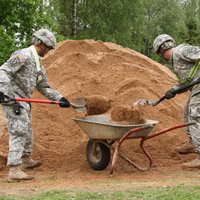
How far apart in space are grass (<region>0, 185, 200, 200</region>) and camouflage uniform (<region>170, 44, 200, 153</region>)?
1.39 meters

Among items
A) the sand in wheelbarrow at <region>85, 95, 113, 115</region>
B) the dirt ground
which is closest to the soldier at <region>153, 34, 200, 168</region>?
the dirt ground

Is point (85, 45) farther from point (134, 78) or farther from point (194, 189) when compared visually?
point (194, 189)

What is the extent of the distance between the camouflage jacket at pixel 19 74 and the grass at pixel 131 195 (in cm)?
153

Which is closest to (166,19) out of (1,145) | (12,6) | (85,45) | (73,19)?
(73,19)

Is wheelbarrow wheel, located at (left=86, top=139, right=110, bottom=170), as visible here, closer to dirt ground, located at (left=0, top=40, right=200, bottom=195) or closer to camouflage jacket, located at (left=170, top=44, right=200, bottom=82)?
dirt ground, located at (left=0, top=40, right=200, bottom=195)

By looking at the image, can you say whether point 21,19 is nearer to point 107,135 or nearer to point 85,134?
point 85,134

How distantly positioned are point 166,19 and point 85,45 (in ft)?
100

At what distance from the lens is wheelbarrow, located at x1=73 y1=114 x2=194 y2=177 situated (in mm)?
6266

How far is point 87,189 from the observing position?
18.2 feet

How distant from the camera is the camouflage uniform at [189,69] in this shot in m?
6.62

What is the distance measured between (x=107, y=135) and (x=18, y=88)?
1.25 m

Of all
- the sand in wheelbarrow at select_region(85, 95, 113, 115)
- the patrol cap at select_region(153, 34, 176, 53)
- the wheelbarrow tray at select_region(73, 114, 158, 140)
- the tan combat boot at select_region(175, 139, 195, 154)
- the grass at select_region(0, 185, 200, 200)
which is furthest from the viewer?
the tan combat boot at select_region(175, 139, 195, 154)

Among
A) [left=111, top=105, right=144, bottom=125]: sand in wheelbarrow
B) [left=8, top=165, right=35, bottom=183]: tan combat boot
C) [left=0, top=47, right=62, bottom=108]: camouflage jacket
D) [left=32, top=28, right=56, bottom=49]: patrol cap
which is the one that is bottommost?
[left=8, top=165, right=35, bottom=183]: tan combat boot

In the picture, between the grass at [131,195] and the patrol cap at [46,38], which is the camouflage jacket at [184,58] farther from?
the grass at [131,195]
